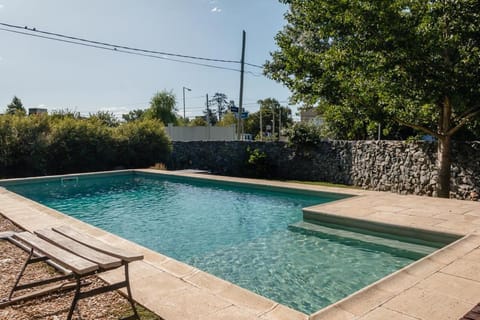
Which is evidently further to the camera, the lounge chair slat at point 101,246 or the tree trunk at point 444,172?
the tree trunk at point 444,172

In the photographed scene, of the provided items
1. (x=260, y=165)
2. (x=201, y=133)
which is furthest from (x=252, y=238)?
(x=201, y=133)

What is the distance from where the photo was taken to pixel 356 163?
10953mm

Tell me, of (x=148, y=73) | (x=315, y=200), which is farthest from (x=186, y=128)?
(x=315, y=200)

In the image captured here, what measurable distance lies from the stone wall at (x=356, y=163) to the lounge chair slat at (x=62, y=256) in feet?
28.8

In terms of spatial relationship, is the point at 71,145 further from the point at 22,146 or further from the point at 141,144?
the point at 141,144

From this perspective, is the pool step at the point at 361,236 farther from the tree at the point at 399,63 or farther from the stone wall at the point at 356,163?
the stone wall at the point at 356,163

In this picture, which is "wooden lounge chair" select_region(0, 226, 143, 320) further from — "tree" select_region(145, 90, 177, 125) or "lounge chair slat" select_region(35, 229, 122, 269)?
"tree" select_region(145, 90, 177, 125)

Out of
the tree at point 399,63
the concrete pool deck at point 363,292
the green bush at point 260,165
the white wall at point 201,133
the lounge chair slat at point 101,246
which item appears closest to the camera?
the lounge chair slat at point 101,246

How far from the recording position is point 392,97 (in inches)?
309

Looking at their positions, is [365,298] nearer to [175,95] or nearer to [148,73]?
[148,73]

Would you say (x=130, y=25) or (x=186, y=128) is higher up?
(x=130, y=25)

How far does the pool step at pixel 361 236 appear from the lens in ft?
17.0

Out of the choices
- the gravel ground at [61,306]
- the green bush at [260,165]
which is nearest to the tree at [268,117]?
the green bush at [260,165]

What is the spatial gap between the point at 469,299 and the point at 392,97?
577 cm
